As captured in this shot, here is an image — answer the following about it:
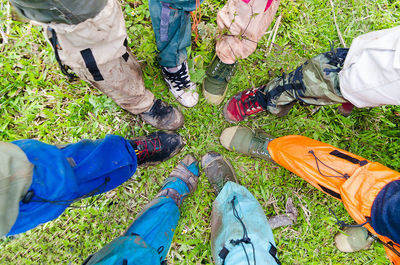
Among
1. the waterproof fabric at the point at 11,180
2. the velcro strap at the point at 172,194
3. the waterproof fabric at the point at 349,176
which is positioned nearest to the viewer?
the waterproof fabric at the point at 11,180

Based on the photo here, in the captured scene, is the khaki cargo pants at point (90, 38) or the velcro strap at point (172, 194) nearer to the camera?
the khaki cargo pants at point (90, 38)

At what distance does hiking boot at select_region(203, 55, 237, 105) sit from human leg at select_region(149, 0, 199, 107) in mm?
172

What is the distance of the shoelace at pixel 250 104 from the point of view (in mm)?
2398

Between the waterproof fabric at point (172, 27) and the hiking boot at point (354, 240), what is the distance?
8.61 ft

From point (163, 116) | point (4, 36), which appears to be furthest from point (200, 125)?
point (4, 36)

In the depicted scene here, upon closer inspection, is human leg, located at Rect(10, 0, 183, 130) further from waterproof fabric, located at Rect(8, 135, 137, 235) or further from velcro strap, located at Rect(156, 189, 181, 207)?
velcro strap, located at Rect(156, 189, 181, 207)

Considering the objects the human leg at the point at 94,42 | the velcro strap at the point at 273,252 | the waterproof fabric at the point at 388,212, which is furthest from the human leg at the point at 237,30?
the velcro strap at the point at 273,252

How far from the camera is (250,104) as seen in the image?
95.2 inches

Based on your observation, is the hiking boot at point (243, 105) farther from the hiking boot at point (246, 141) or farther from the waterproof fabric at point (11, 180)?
the waterproof fabric at point (11, 180)

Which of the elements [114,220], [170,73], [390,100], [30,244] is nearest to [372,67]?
[390,100]

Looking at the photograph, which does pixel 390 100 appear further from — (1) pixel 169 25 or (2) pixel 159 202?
(2) pixel 159 202

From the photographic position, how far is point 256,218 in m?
2.02

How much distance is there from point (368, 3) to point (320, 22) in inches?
26.1

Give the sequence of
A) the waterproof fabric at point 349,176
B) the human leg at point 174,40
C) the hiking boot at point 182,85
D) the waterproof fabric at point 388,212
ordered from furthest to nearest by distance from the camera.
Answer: the hiking boot at point 182,85, the human leg at point 174,40, the waterproof fabric at point 349,176, the waterproof fabric at point 388,212
